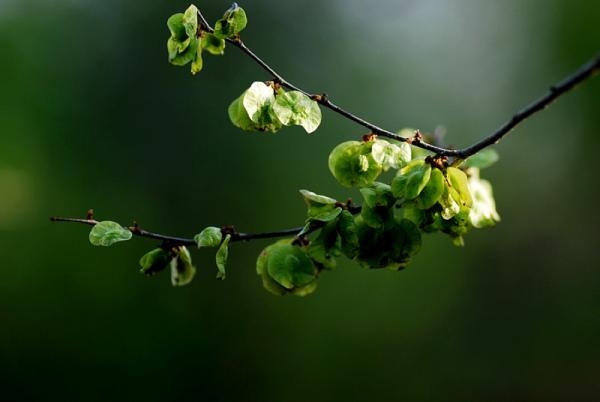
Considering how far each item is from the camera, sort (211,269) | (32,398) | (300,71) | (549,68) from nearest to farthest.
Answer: (32,398) < (211,269) < (300,71) < (549,68)

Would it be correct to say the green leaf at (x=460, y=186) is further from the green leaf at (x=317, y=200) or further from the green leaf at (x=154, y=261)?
the green leaf at (x=154, y=261)

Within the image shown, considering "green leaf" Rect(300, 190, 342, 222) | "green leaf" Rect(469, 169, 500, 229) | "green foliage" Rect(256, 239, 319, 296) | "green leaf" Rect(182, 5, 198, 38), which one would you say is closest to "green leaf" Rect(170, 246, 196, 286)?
"green foliage" Rect(256, 239, 319, 296)

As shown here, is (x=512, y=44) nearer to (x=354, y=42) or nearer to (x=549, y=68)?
(x=549, y=68)

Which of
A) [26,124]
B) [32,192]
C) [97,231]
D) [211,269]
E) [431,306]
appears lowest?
[97,231]

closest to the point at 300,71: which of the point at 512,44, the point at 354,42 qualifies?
the point at 354,42

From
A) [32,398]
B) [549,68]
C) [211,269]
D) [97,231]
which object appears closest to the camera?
[97,231]

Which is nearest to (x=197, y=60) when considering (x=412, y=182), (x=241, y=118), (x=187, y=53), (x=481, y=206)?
(x=187, y=53)

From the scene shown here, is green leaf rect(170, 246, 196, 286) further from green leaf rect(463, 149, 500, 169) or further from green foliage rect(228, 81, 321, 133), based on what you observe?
green leaf rect(463, 149, 500, 169)
